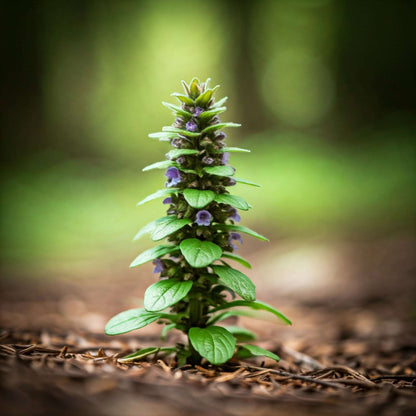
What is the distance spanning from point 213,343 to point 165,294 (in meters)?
0.36

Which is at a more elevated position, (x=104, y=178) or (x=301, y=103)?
(x=301, y=103)

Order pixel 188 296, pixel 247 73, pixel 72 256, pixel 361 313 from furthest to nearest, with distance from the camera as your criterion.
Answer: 1. pixel 247 73
2. pixel 72 256
3. pixel 361 313
4. pixel 188 296

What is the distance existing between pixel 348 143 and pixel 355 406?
1504cm

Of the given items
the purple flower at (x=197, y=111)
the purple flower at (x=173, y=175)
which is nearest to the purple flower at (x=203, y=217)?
the purple flower at (x=173, y=175)

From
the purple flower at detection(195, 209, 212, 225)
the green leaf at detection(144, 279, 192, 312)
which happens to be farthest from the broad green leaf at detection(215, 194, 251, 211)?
the green leaf at detection(144, 279, 192, 312)

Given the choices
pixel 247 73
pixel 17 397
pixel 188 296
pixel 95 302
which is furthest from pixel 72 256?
pixel 247 73

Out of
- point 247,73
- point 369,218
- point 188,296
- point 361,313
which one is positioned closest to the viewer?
point 188,296

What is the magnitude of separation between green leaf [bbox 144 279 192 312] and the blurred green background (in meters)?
7.23

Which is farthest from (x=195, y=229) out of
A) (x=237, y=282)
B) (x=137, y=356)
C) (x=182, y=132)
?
(x=137, y=356)

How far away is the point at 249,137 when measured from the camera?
1579 centimetres

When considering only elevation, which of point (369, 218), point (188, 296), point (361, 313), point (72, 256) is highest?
point (369, 218)

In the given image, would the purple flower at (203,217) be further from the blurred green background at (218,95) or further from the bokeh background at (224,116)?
the blurred green background at (218,95)

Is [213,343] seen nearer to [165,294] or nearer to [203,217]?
[165,294]

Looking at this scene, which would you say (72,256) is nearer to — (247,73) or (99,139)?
(99,139)
